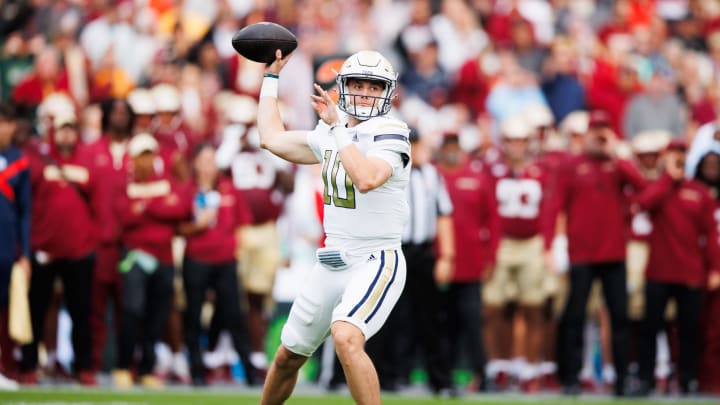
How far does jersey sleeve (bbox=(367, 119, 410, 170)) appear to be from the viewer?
23.7 ft

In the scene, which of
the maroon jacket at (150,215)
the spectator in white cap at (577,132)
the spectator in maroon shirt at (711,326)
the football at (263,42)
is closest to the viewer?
the football at (263,42)

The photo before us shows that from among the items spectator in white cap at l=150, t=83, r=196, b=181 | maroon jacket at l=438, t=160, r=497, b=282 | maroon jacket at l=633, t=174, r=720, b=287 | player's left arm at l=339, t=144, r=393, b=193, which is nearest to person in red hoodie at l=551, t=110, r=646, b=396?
maroon jacket at l=633, t=174, r=720, b=287

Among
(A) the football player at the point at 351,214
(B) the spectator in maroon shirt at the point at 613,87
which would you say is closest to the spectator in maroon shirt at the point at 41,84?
(B) the spectator in maroon shirt at the point at 613,87

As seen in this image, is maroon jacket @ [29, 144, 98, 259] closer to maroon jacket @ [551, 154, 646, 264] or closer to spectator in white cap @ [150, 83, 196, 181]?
spectator in white cap @ [150, 83, 196, 181]

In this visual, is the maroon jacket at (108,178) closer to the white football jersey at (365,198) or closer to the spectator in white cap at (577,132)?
the spectator in white cap at (577,132)

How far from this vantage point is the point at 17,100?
14258 millimetres

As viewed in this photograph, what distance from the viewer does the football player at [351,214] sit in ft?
23.3

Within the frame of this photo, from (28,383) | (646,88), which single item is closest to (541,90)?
(646,88)

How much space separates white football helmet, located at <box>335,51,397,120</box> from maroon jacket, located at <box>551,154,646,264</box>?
443 cm

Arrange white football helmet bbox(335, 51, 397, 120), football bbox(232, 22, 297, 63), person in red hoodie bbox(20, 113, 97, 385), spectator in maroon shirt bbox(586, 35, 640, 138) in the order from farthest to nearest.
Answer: spectator in maroon shirt bbox(586, 35, 640, 138) → person in red hoodie bbox(20, 113, 97, 385) → football bbox(232, 22, 297, 63) → white football helmet bbox(335, 51, 397, 120)

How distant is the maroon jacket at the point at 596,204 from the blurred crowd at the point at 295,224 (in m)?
0.02

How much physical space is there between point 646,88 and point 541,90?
3.71ft

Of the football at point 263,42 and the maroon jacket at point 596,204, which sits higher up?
the football at point 263,42

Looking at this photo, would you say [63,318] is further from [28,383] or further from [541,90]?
[541,90]
